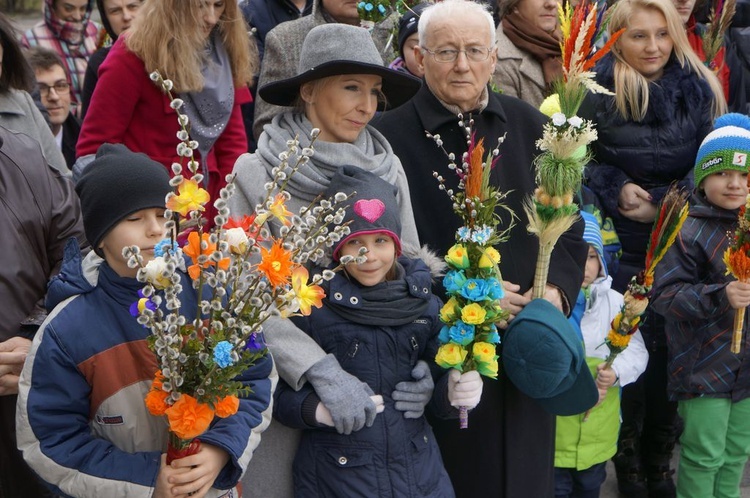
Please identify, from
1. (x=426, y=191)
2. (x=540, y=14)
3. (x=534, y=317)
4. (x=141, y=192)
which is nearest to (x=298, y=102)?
(x=426, y=191)

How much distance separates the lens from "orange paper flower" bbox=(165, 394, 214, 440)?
7.52 feet

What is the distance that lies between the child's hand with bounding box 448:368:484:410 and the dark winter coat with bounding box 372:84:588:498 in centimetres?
53

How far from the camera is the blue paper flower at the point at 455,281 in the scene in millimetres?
3008

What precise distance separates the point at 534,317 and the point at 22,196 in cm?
192

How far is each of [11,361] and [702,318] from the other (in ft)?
9.90

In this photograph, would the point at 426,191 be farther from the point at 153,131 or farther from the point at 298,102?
the point at 153,131

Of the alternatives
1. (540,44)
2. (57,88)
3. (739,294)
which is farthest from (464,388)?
(57,88)

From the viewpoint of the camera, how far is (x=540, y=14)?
4918 millimetres

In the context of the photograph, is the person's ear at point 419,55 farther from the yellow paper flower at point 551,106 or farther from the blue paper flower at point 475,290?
the blue paper flower at point 475,290

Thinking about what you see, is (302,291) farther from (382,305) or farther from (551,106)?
(551,106)

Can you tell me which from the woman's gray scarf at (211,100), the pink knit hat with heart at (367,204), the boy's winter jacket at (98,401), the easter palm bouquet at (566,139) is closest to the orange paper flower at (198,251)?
the boy's winter jacket at (98,401)

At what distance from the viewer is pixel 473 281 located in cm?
301

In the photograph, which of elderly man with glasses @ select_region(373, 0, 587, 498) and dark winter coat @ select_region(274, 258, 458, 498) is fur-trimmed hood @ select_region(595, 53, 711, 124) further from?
dark winter coat @ select_region(274, 258, 458, 498)

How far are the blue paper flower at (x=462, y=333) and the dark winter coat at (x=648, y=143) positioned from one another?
2.13m
